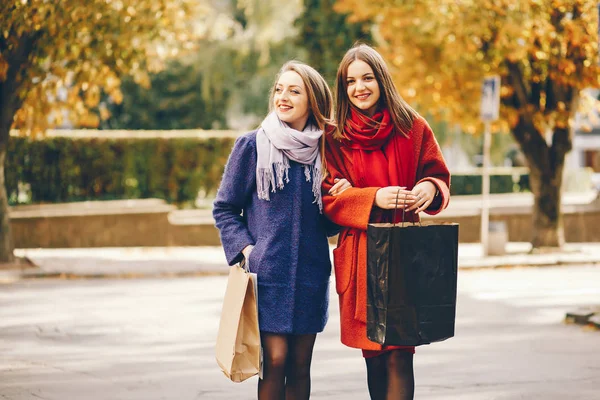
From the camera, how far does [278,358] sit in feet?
14.9

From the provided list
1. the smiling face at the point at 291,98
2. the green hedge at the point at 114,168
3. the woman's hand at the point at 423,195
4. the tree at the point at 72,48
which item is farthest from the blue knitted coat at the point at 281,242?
the green hedge at the point at 114,168

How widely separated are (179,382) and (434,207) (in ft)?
9.98

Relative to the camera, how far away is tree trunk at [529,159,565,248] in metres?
18.5

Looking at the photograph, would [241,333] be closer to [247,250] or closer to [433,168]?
[247,250]

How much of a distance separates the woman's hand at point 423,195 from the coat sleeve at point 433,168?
3.0 inches

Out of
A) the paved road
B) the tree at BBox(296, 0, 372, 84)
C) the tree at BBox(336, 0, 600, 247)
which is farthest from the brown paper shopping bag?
the tree at BBox(296, 0, 372, 84)

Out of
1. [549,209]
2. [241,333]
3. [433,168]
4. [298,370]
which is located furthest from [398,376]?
[549,209]

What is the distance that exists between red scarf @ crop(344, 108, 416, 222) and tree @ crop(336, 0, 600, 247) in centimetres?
1191

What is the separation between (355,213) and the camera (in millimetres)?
4418

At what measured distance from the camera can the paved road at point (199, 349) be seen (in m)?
6.70

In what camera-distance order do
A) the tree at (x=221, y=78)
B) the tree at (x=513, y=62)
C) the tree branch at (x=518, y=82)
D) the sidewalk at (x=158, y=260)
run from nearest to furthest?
1. the sidewalk at (x=158, y=260)
2. the tree at (x=513, y=62)
3. the tree branch at (x=518, y=82)
4. the tree at (x=221, y=78)

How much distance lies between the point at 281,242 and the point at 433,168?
31.8 inches

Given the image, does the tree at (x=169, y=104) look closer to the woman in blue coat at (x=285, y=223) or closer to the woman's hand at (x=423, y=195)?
the woman in blue coat at (x=285, y=223)

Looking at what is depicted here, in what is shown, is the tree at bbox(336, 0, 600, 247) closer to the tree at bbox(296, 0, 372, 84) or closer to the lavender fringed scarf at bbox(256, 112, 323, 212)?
the tree at bbox(296, 0, 372, 84)
